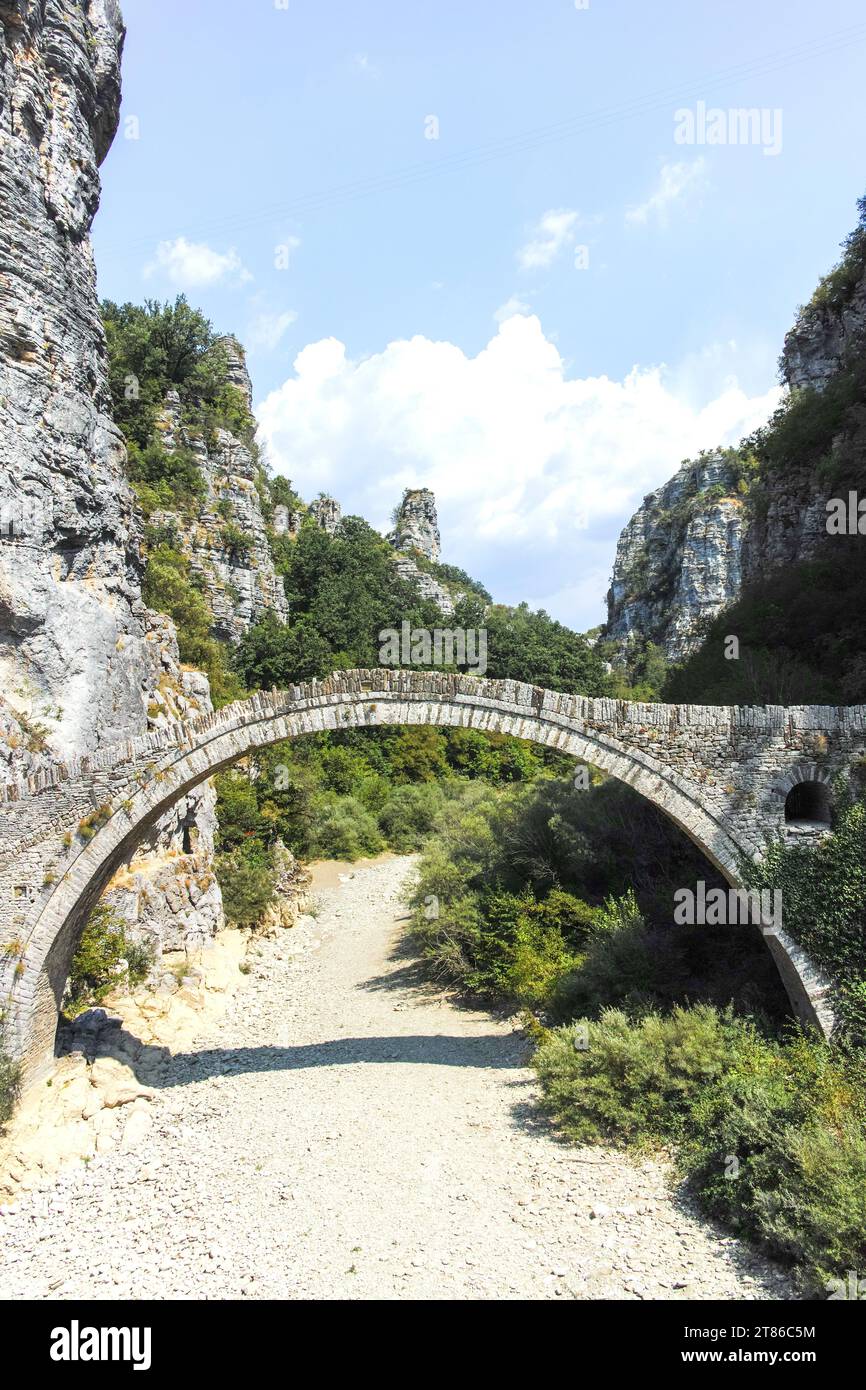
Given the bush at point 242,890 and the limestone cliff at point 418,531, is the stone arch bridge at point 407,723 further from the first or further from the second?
the limestone cliff at point 418,531

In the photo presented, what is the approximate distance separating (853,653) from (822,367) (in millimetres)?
13689

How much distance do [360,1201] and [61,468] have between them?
1304cm

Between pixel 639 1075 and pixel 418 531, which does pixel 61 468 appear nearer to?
pixel 639 1075

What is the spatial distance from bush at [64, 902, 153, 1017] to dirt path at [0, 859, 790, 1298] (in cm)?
185

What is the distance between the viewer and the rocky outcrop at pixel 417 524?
63.6m

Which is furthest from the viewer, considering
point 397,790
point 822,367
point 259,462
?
point 259,462

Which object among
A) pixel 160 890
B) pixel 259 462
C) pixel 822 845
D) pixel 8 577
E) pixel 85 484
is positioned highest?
pixel 259 462

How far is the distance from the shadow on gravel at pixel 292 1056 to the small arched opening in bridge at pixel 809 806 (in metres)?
5.61

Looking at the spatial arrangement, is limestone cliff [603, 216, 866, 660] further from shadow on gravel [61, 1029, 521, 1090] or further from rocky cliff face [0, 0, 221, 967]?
rocky cliff face [0, 0, 221, 967]

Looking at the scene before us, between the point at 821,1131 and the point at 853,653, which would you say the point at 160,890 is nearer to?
the point at 821,1131

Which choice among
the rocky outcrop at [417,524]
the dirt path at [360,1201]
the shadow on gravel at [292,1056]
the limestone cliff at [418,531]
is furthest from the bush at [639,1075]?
the rocky outcrop at [417,524]

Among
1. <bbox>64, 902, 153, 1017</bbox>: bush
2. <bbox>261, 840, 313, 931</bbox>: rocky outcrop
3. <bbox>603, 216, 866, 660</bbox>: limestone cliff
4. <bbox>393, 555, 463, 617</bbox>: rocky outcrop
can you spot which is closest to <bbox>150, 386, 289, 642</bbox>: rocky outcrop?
<bbox>261, 840, 313, 931</bbox>: rocky outcrop
